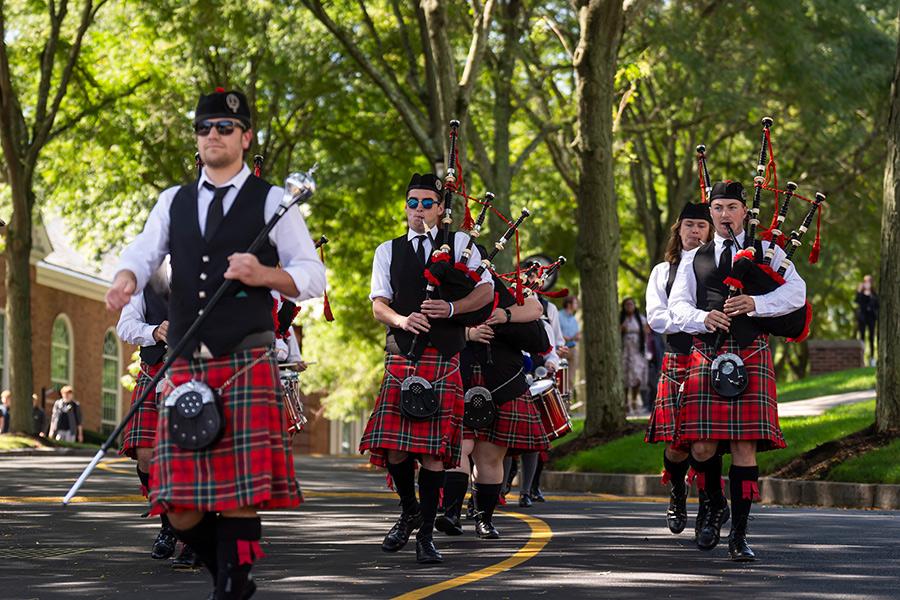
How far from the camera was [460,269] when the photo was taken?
30.2 ft

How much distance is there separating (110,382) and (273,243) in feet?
148

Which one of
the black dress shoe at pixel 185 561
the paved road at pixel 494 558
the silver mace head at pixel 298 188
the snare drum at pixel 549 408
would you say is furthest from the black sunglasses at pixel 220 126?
the snare drum at pixel 549 408

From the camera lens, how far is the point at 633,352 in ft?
84.0

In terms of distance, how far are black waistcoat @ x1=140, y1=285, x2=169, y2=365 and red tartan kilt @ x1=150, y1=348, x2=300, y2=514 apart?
2950 millimetres

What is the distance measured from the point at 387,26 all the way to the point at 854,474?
13543 millimetres

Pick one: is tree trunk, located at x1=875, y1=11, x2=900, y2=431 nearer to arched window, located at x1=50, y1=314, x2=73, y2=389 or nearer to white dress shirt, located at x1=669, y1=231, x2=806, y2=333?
white dress shirt, located at x1=669, y1=231, x2=806, y2=333

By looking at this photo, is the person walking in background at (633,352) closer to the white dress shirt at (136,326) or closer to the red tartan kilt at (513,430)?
the red tartan kilt at (513,430)

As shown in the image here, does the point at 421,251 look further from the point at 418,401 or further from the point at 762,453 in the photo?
the point at 762,453

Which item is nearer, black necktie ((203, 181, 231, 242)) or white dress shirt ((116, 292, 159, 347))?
black necktie ((203, 181, 231, 242))

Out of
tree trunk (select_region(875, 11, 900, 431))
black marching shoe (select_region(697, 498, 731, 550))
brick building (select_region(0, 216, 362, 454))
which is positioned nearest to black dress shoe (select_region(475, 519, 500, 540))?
black marching shoe (select_region(697, 498, 731, 550))

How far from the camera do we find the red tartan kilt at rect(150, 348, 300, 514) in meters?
6.02

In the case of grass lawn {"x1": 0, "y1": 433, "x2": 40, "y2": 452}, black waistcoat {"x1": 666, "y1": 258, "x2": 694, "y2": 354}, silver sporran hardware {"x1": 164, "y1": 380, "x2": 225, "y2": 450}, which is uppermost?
black waistcoat {"x1": 666, "y1": 258, "x2": 694, "y2": 354}

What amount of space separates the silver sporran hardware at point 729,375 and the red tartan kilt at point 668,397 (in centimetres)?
95

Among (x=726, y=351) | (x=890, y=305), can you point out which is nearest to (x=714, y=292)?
A: (x=726, y=351)
